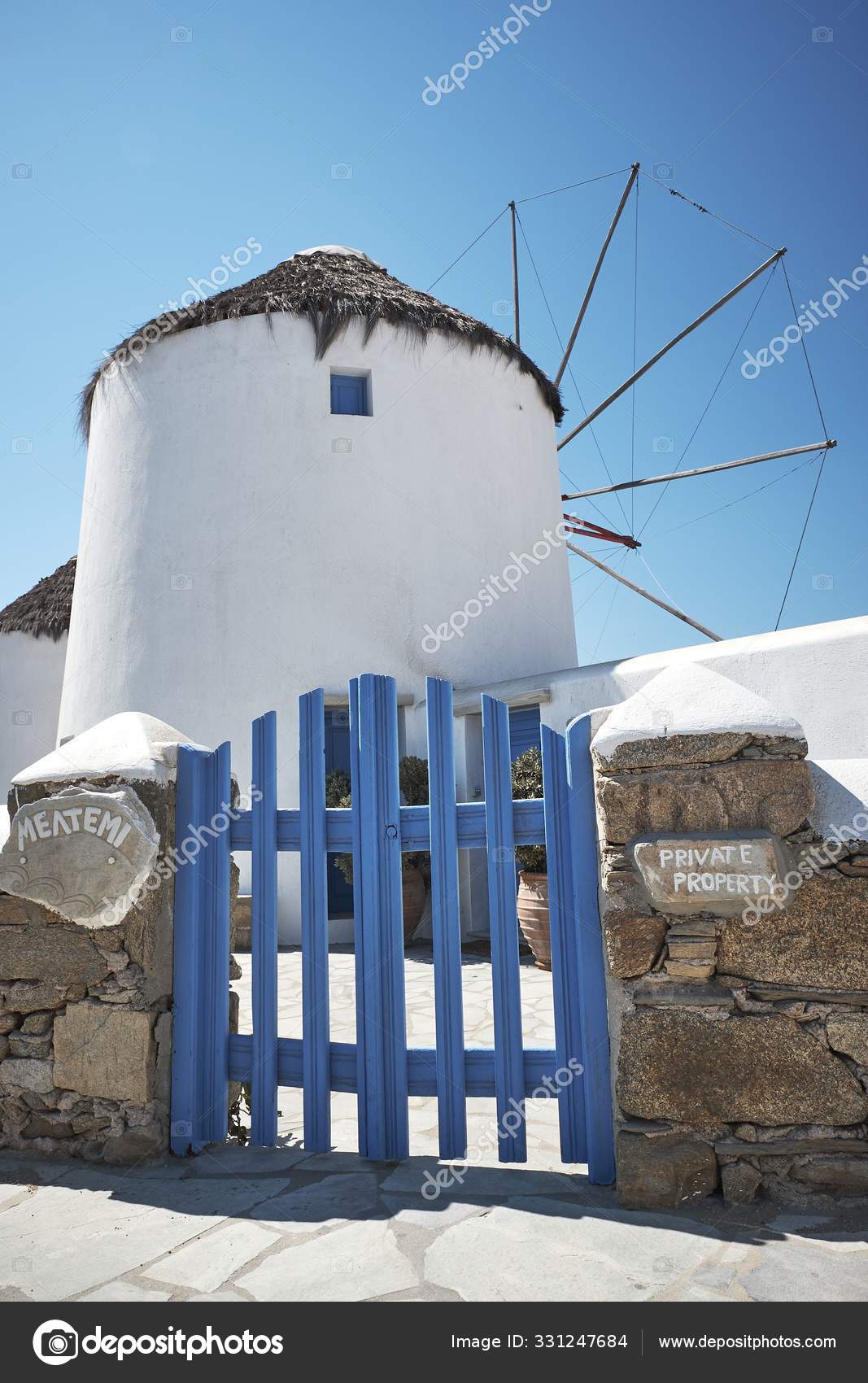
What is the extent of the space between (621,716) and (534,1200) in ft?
4.99

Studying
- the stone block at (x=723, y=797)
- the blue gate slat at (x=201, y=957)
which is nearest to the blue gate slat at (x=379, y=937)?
the blue gate slat at (x=201, y=957)

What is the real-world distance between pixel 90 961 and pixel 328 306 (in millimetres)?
8829

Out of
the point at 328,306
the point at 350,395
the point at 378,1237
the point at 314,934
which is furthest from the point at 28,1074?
the point at 328,306

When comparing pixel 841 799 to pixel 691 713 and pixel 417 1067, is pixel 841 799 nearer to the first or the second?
pixel 691 713

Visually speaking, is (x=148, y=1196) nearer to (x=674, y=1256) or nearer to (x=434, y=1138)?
(x=434, y=1138)

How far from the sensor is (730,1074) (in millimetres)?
2686

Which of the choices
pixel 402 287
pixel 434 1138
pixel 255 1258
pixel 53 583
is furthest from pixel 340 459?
pixel 255 1258

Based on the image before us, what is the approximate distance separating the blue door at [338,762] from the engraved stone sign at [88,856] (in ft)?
18.8

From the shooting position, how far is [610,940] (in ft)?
9.11

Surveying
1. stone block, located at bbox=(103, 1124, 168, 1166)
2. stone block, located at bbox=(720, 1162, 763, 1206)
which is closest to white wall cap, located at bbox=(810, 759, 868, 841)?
stone block, located at bbox=(720, 1162, 763, 1206)

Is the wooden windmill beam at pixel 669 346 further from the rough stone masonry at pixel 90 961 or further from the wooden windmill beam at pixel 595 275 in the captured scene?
the rough stone masonry at pixel 90 961

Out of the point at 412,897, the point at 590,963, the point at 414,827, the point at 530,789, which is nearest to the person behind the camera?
the point at 590,963
